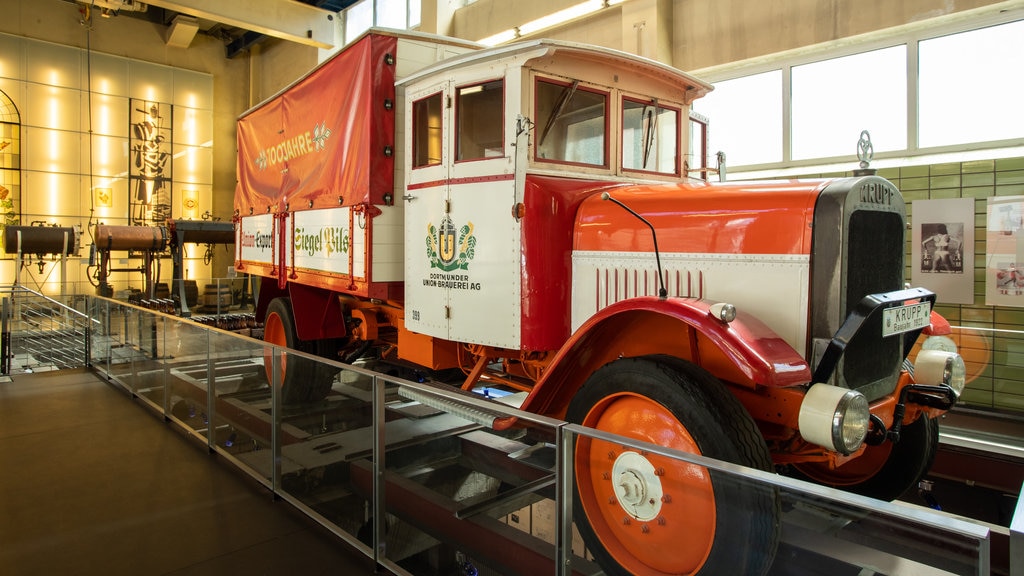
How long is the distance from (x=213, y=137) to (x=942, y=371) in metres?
21.7

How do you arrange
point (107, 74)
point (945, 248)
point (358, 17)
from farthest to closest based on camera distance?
1. point (107, 74)
2. point (358, 17)
3. point (945, 248)

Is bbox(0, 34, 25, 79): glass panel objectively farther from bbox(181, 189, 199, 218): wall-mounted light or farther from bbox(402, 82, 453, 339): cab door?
bbox(402, 82, 453, 339): cab door

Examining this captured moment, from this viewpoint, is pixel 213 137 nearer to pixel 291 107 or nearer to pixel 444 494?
pixel 291 107

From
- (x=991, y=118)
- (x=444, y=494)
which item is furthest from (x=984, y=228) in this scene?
(x=444, y=494)

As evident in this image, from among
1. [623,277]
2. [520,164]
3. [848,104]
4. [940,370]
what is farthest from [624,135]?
[848,104]

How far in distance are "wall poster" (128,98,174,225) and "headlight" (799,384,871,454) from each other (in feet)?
66.7

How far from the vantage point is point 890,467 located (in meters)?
3.34

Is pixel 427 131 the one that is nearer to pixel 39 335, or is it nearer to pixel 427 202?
pixel 427 202

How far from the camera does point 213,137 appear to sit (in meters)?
20.6

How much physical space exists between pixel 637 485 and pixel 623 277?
1.16m

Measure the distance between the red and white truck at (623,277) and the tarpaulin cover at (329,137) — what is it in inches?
1.0

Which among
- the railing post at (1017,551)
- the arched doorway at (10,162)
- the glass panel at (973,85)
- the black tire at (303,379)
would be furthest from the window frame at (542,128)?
the arched doorway at (10,162)

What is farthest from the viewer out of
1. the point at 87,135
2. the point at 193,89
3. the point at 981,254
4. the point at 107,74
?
the point at 193,89

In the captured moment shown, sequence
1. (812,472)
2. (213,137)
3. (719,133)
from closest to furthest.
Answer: (812,472) < (719,133) < (213,137)
